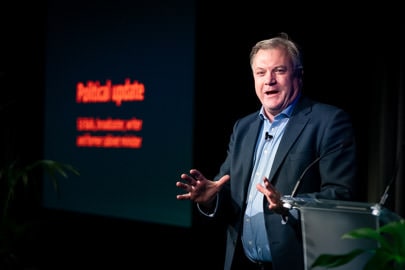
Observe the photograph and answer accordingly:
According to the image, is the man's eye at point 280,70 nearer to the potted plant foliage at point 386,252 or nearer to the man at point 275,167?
the man at point 275,167

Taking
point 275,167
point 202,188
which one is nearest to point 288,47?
point 275,167

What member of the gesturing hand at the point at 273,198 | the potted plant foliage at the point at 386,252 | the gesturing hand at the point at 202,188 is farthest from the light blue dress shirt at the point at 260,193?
the potted plant foliage at the point at 386,252

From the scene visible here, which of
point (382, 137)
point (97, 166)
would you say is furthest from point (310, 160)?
point (97, 166)

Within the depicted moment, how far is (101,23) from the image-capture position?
16.5 feet

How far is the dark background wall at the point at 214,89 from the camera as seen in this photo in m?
3.62

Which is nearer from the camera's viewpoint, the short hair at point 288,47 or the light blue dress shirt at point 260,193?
the light blue dress shirt at point 260,193

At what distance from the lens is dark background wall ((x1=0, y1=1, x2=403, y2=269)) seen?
362 cm

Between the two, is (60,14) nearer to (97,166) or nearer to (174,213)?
(97,166)

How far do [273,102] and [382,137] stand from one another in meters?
1.65

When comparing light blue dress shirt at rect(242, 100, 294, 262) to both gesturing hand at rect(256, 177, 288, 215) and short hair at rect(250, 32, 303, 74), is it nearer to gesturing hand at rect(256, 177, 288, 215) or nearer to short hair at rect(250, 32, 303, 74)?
short hair at rect(250, 32, 303, 74)

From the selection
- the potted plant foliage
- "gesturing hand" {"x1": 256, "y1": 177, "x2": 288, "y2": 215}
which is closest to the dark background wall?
"gesturing hand" {"x1": 256, "y1": 177, "x2": 288, "y2": 215}

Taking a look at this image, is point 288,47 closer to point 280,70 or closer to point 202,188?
point 280,70

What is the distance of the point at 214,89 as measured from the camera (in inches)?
168

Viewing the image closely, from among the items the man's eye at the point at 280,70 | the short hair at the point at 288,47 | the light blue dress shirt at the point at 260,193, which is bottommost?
the light blue dress shirt at the point at 260,193
